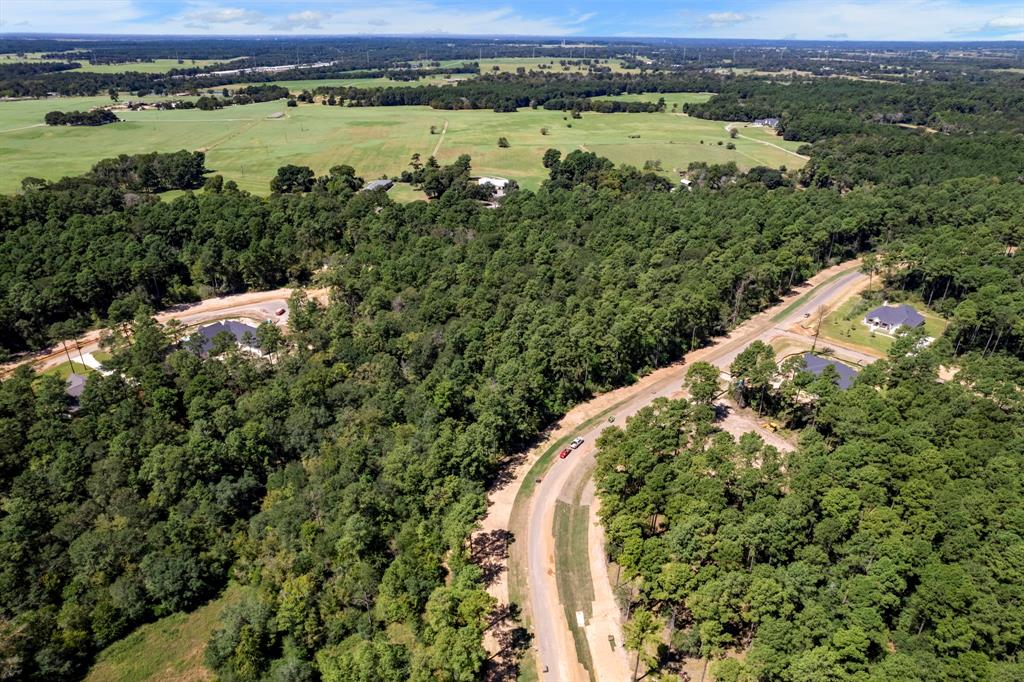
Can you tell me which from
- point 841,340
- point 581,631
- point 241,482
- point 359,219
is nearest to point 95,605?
point 241,482

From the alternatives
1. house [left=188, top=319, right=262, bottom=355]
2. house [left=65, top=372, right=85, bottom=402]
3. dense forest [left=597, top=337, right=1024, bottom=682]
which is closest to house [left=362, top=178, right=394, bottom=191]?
house [left=188, top=319, right=262, bottom=355]

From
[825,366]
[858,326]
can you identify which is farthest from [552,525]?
[858,326]

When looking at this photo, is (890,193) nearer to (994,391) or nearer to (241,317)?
(994,391)

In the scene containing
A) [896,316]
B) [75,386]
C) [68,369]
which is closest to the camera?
[75,386]

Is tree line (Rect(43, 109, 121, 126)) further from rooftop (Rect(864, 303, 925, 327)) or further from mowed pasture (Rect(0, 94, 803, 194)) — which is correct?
rooftop (Rect(864, 303, 925, 327))

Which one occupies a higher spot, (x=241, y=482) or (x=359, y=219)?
(x=359, y=219)

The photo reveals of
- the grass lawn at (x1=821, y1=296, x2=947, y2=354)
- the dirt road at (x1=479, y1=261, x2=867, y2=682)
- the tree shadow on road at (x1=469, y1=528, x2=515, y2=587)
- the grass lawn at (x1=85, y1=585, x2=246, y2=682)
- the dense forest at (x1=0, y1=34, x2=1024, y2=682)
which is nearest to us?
the dense forest at (x1=0, y1=34, x2=1024, y2=682)

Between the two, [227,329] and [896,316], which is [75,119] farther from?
[896,316]
